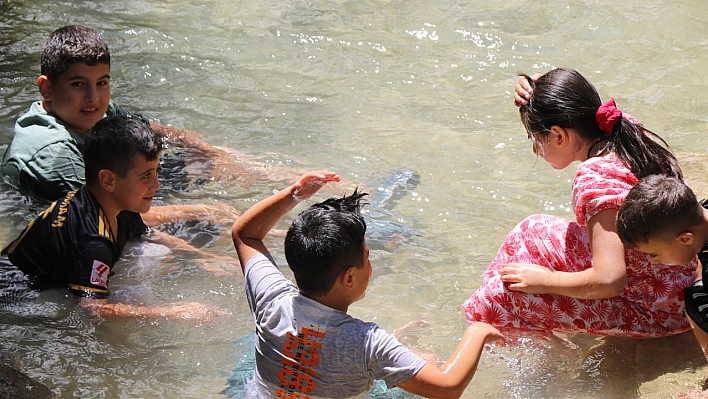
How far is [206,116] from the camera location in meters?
5.80

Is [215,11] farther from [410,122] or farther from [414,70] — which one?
[410,122]

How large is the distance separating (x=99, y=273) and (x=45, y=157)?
897 millimetres

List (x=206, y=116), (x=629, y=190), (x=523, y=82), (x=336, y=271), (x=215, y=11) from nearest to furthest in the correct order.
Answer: (x=336, y=271), (x=629, y=190), (x=523, y=82), (x=206, y=116), (x=215, y=11)

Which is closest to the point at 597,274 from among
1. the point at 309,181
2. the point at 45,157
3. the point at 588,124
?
the point at 588,124

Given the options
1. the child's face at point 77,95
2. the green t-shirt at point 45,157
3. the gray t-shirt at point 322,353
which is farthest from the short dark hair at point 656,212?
the child's face at point 77,95

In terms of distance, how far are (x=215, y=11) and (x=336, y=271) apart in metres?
6.03

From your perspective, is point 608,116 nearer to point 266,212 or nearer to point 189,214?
point 266,212

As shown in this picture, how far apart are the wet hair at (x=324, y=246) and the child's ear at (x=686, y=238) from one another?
1138 millimetres

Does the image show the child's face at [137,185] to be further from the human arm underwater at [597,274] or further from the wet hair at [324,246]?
the human arm underwater at [597,274]

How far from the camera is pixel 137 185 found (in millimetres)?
3428

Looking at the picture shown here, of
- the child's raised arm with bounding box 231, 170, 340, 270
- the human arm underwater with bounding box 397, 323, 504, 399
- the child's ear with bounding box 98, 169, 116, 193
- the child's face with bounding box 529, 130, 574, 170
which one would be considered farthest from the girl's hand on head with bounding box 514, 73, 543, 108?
the child's ear with bounding box 98, 169, 116, 193

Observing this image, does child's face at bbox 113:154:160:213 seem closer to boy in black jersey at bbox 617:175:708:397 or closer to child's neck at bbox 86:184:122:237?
child's neck at bbox 86:184:122:237

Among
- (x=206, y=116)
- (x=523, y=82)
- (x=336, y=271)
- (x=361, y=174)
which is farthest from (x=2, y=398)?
(x=206, y=116)

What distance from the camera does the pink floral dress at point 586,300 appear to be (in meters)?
2.93
